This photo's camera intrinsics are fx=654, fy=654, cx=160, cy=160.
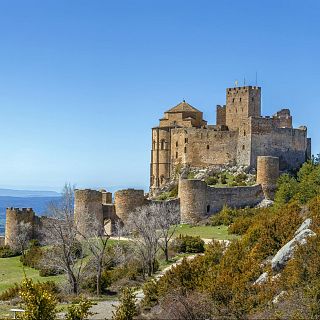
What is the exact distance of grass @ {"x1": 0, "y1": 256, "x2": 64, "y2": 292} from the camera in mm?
34094

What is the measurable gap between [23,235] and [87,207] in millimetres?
4649

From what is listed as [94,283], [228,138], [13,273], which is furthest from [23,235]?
[228,138]

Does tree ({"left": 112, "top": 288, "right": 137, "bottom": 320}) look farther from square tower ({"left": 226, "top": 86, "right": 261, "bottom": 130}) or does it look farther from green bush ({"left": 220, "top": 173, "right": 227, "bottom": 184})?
square tower ({"left": 226, "top": 86, "right": 261, "bottom": 130})

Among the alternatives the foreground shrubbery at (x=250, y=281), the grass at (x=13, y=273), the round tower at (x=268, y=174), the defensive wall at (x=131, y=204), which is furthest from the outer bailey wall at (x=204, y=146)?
the foreground shrubbery at (x=250, y=281)

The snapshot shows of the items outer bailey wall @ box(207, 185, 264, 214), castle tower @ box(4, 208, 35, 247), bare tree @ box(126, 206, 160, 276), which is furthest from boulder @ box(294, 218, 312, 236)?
castle tower @ box(4, 208, 35, 247)

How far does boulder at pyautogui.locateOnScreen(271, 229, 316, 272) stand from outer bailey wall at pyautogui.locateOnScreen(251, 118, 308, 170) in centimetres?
2973

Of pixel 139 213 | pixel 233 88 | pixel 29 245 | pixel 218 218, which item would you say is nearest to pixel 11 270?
pixel 29 245

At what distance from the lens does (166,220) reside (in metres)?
38.3

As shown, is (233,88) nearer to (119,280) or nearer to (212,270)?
(119,280)

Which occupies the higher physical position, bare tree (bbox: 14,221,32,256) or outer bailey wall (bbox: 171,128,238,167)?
outer bailey wall (bbox: 171,128,238,167)

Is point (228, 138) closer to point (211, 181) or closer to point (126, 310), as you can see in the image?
point (211, 181)

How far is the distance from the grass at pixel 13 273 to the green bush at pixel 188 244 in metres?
6.87

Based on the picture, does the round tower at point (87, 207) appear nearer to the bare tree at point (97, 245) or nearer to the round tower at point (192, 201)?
the bare tree at point (97, 245)

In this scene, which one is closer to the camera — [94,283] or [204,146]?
[94,283]
